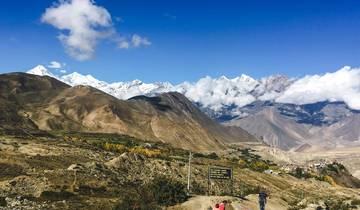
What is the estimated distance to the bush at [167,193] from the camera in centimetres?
5544

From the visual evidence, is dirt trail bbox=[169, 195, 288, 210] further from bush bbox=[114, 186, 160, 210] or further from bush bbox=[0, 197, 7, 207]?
bush bbox=[0, 197, 7, 207]

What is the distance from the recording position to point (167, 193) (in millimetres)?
55812

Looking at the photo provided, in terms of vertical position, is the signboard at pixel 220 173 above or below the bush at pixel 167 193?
above

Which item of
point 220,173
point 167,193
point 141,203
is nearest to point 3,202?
point 141,203

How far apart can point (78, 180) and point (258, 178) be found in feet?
260

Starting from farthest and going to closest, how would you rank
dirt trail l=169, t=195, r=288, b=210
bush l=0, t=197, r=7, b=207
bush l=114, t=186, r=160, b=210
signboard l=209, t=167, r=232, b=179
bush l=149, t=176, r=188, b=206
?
signboard l=209, t=167, r=232, b=179
bush l=149, t=176, r=188, b=206
dirt trail l=169, t=195, r=288, b=210
bush l=0, t=197, r=7, b=207
bush l=114, t=186, r=160, b=210

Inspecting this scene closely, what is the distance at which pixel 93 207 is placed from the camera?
52031mm

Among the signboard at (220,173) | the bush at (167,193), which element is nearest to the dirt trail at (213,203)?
the bush at (167,193)

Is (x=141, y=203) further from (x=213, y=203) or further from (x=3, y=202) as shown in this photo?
(x=3, y=202)

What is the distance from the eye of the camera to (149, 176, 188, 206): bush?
5544 cm

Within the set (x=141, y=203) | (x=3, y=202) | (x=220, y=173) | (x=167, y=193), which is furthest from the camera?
(x=220, y=173)

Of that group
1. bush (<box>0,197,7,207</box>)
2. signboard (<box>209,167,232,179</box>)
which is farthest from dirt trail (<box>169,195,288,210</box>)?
bush (<box>0,197,7,207</box>)

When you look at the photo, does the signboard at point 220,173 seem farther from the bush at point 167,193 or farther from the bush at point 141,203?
the bush at point 141,203

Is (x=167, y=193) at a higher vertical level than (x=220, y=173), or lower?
lower
